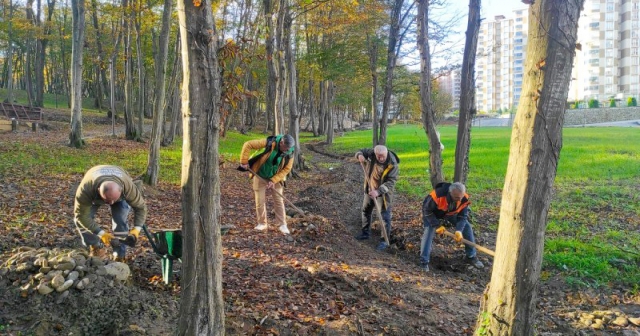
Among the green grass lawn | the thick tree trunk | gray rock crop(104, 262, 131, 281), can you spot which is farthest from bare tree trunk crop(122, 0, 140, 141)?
the thick tree trunk

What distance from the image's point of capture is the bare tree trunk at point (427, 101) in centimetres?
947

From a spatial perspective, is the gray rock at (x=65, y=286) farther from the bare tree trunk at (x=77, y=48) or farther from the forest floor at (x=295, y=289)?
the bare tree trunk at (x=77, y=48)

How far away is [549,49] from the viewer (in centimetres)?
315

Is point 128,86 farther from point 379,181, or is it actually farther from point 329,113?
point 379,181

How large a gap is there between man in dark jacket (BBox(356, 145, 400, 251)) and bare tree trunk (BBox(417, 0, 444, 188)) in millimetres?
1559

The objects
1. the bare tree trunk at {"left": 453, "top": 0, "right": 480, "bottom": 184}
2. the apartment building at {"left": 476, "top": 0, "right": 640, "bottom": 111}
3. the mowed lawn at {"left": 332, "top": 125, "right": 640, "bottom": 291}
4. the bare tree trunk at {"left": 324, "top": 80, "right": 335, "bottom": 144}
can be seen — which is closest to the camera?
the mowed lawn at {"left": 332, "top": 125, "right": 640, "bottom": 291}

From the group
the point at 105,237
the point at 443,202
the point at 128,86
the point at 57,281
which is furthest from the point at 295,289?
the point at 128,86

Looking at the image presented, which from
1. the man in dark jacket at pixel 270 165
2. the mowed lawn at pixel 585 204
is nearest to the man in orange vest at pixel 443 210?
the mowed lawn at pixel 585 204

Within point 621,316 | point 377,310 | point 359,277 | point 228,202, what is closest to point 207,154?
point 377,310

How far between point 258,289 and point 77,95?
11.6m

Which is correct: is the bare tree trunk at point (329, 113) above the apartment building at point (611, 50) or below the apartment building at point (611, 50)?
below

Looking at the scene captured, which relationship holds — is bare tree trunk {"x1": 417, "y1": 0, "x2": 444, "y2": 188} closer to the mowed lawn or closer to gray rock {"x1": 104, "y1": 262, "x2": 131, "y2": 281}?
the mowed lawn

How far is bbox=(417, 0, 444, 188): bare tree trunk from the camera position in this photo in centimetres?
947

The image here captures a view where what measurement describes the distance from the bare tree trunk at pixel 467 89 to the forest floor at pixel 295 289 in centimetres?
134
